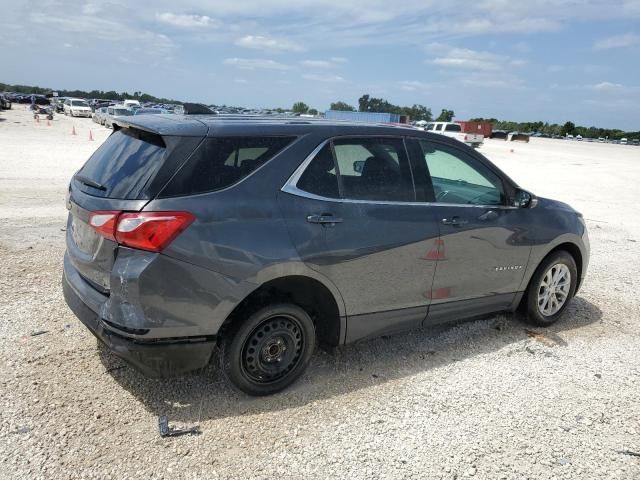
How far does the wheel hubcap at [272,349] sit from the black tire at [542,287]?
8.11 feet

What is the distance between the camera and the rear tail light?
2902mm

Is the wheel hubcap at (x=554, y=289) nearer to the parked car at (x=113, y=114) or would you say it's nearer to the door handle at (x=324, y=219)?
the door handle at (x=324, y=219)

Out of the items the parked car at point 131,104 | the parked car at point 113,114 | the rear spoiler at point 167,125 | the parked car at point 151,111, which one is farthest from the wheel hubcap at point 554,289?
the parked car at point 131,104

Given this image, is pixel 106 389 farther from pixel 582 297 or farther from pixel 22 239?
pixel 582 297

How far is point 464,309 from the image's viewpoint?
14.4ft

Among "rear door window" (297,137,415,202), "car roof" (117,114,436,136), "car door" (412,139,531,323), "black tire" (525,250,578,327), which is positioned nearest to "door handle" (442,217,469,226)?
"car door" (412,139,531,323)

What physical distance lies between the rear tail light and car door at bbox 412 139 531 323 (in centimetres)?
189

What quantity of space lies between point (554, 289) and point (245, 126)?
3.41m

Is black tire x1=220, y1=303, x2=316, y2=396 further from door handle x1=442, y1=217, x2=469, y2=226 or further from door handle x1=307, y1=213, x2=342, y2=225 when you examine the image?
door handle x1=442, y1=217, x2=469, y2=226

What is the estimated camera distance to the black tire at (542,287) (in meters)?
4.89

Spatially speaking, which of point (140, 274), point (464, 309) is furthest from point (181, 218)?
point (464, 309)

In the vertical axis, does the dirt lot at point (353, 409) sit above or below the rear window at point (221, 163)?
below

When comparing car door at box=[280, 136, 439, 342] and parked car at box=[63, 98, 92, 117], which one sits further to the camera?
parked car at box=[63, 98, 92, 117]

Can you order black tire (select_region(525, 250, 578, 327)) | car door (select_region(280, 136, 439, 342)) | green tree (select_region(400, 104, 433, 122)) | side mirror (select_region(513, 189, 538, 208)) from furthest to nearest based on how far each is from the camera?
green tree (select_region(400, 104, 433, 122)) < black tire (select_region(525, 250, 578, 327)) < side mirror (select_region(513, 189, 538, 208)) < car door (select_region(280, 136, 439, 342))
